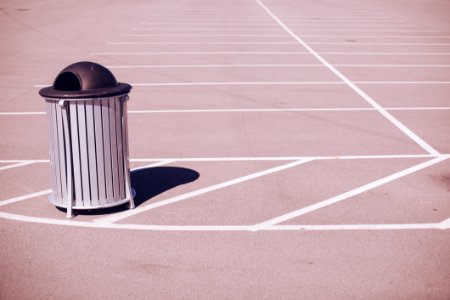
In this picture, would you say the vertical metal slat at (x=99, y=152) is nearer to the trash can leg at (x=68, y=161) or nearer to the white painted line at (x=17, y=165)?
the trash can leg at (x=68, y=161)

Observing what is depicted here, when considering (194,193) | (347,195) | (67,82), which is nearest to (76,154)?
(67,82)

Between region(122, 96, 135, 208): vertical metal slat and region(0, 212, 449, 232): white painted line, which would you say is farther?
region(122, 96, 135, 208): vertical metal slat

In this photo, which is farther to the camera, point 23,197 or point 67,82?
point 23,197

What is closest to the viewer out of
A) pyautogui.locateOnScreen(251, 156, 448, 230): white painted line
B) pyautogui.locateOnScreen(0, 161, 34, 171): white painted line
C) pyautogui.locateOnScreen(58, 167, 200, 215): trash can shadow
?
pyautogui.locateOnScreen(251, 156, 448, 230): white painted line

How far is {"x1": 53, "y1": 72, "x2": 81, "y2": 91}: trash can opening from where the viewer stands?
19.4 ft

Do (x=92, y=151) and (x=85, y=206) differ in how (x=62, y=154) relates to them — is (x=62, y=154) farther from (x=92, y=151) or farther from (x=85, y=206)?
(x=85, y=206)

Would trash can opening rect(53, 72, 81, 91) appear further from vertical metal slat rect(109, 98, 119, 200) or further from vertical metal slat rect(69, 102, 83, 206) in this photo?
vertical metal slat rect(109, 98, 119, 200)

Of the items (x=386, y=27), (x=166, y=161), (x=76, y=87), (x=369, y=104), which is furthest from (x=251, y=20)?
(x=76, y=87)

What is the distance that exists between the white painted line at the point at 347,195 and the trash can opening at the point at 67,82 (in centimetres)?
230

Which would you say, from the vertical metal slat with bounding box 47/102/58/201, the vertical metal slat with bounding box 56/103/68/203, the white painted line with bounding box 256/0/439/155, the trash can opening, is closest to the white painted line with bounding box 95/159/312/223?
the vertical metal slat with bounding box 56/103/68/203

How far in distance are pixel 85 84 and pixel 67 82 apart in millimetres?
313

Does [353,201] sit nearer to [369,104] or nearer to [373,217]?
[373,217]

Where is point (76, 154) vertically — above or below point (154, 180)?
above

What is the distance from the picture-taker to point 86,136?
5.85 metres
